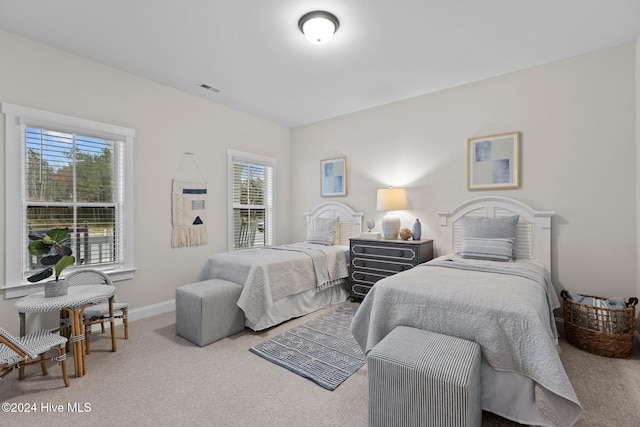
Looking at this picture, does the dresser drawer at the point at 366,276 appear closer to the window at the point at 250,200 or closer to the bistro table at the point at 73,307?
the window at the point at 250,200

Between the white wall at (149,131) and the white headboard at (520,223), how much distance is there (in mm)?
3038

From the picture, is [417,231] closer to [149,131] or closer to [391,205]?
[391,205]

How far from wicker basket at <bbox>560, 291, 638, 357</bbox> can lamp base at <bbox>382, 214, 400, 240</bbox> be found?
183 cm

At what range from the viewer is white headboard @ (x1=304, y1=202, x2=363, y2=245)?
4.54m

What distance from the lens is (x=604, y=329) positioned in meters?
2.48

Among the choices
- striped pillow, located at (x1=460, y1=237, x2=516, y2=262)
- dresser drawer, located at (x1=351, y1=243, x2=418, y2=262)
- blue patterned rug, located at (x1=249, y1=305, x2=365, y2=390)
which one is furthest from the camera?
dresser drawer, located at (x1=351, y1=243, x2=418, y2=262)

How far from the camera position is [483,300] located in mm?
1785

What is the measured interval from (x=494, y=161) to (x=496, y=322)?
2312 millimetres

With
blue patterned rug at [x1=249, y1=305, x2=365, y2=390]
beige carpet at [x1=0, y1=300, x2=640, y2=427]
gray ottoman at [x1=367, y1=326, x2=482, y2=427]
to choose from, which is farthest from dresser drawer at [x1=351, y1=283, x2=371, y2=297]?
gray ottoman at [x1=367, y1=326, x2=482, y2=427]

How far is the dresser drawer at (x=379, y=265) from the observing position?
3567 millimetres

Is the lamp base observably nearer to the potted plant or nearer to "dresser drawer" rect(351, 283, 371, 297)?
"dresser drawer" rect(351, 283, 371, 297)

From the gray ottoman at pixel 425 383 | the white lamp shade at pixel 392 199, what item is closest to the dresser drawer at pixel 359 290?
the white lamp shade at pixel 392 199

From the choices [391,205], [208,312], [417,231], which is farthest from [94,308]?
[417,231]

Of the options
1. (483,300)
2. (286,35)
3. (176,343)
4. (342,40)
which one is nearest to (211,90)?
(286,35)
